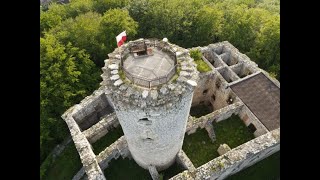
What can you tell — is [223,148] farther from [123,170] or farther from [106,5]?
[106,5]

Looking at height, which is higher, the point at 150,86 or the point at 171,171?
the point at 150,86

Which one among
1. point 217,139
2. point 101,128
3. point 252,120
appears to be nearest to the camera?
point 101,128

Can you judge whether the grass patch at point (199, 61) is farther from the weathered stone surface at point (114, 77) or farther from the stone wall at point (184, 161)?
the weathered stone surface at point (114, 77)

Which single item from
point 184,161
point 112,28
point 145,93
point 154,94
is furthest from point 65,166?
point 154,94

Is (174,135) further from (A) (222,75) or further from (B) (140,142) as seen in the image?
(A) (222,75)

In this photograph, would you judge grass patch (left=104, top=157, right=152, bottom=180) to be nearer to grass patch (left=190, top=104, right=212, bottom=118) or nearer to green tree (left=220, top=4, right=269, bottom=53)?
grass patch (left=190, top=104, right=212, bottom=118)

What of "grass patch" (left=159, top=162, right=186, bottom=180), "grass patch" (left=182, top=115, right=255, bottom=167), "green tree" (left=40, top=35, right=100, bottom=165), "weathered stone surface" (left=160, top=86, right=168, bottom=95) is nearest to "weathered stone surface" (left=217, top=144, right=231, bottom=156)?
"grass patch" (left=182, top=115, right=255, bottom=167)
